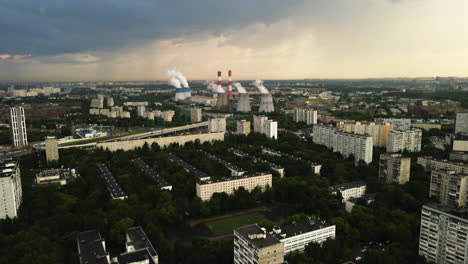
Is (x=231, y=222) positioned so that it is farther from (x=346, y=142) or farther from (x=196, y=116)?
(x=196, y=116)

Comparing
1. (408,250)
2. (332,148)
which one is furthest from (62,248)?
(332,148)

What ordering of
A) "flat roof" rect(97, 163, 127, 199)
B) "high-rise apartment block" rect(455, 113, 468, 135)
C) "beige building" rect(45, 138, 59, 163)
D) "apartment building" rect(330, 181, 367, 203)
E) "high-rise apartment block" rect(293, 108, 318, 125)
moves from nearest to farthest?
"flat roof" rect(97, 163, 127, 199) → "apartment building" rect(330, 181, 367, 203) → "beige building" rect(45, 138, 59, 163) → "high-rise apartment block" rect(455, 113, 468, 135) → "high-rise apartment block" rect(293, 108, 318, 125)

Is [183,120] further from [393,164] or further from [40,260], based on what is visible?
[40,260]

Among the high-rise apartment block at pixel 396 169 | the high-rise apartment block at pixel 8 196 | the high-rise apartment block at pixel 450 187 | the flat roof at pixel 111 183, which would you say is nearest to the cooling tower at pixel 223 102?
the flat roof at pixel 111 183

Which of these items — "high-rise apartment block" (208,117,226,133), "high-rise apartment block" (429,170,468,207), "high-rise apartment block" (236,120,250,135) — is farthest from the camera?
"high-rise apartment block" (208,117,226,133)

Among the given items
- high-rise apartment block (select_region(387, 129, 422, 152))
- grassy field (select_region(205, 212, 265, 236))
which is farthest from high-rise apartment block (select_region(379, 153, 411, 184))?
grassy field (select_region(205, 212, 265, 236))

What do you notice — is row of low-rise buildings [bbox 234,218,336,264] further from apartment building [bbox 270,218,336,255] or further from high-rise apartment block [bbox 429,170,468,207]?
high-rise apartment block [bbox 429,170,468,207]

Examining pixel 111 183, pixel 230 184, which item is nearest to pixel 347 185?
pixel 230 184
